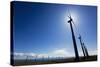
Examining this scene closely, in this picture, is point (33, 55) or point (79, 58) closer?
point (33, 55)

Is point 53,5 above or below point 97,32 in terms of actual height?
above

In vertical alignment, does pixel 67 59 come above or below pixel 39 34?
below

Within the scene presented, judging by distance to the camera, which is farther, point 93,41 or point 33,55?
point 93,41
